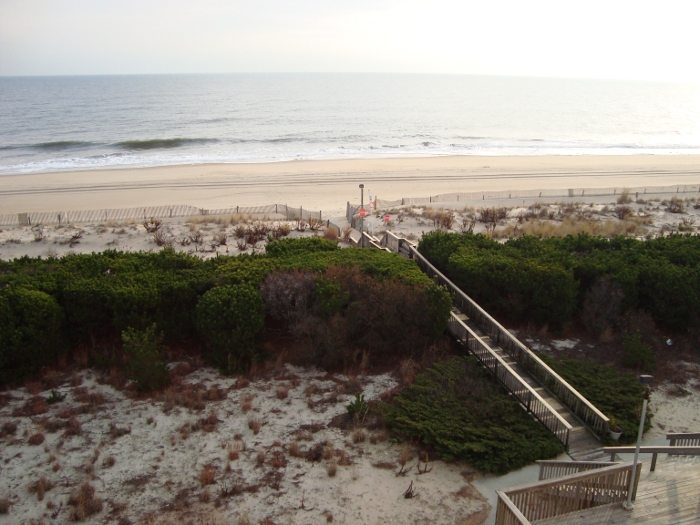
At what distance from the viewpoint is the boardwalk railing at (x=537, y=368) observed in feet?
36.8

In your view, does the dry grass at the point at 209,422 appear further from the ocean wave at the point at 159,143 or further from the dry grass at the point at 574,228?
the ocean wave at the point at 159,143

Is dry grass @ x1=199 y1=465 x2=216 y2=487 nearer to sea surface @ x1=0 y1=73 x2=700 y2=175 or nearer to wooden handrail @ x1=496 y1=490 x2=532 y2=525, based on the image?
wooden handrail @ x1=496 y1=490 x2=532 y2=525

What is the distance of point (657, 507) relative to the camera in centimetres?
833

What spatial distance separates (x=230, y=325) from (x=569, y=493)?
825 centimetres

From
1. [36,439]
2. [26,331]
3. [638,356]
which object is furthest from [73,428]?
[638,356]

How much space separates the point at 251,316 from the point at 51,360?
4.85 m

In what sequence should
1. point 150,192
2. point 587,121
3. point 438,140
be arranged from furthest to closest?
1. point 587,121
2. point 438,140
3. point 150,192

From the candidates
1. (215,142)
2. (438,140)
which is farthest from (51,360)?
(438,140)

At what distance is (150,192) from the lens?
39469 mm

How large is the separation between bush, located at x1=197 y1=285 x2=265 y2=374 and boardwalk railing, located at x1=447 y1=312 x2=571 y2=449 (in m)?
4.95

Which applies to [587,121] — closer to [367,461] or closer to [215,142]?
[215,142]

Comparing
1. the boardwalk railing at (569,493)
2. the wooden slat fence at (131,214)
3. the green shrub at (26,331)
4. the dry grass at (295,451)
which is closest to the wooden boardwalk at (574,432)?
the boardwalk railing at (569,493)

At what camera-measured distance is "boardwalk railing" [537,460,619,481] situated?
918 cm

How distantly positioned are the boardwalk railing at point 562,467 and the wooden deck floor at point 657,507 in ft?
2.35
